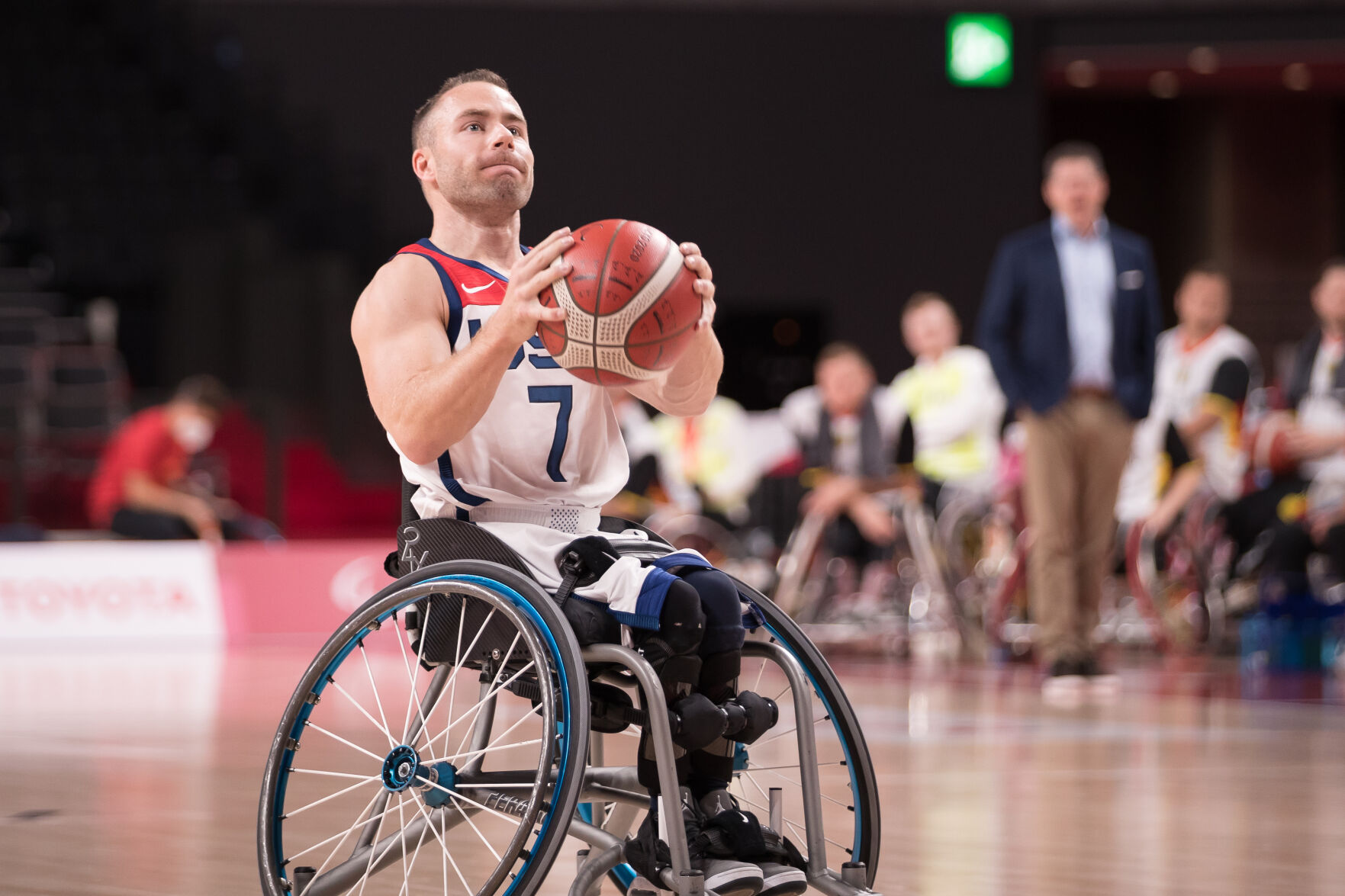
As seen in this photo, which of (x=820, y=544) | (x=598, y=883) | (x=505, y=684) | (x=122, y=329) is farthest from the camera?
(x=122, y=329)

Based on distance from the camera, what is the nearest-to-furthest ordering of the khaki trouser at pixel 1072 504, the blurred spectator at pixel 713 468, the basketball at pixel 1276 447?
the khaki trouser at pixel 1072 504, the basketball at pixel 1276 447, the blurred spectator at pixel 713 468

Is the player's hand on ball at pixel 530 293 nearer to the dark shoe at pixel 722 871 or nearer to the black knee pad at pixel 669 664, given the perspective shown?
the black knee pad at pixel 669 664

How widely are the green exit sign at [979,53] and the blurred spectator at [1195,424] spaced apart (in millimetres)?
6469

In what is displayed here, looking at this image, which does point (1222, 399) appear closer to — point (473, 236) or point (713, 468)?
point (713, 468)

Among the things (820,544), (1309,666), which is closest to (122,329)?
(820,544)

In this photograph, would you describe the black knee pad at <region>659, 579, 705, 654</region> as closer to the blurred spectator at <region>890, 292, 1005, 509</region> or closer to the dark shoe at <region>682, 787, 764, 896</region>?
the dark shoe at <region>682, 787, 764, 896</region>

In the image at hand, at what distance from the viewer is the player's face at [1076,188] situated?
676cm

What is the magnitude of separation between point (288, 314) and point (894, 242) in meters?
5.30

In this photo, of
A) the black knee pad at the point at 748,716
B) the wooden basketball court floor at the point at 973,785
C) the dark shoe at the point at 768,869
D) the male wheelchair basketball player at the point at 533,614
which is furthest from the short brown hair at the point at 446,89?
the wooden basketball court floor at the point at 973,785

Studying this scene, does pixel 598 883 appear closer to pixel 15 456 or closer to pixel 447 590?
pixel 447 590

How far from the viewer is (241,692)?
718 centimetres

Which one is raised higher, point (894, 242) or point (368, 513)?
point (894, 242)

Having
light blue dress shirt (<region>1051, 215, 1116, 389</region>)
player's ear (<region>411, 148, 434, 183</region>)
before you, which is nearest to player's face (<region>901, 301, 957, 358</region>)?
light blue dress shirt (<region>1051, 215, 1116, 389</region>)

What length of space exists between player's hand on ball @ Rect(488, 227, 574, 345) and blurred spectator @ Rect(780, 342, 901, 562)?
604 cm
